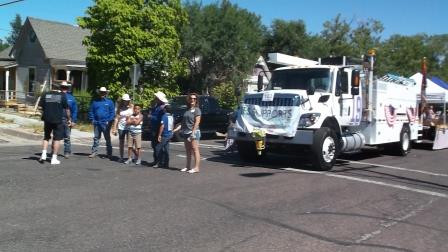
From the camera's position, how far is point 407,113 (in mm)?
17062

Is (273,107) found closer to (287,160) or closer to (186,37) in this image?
(287,160)

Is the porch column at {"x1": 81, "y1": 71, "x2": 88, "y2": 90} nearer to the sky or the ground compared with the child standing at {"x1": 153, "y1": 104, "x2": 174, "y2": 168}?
nearer to the sky

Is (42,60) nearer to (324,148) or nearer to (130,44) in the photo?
(130,44)

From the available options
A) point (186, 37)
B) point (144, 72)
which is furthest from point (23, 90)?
point (144, 72)

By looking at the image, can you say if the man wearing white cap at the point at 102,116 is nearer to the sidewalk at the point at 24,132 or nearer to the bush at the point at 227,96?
the sidewalk at the point at 24,132

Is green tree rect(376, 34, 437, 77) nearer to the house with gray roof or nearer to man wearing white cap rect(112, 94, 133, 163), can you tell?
the house with gray roof

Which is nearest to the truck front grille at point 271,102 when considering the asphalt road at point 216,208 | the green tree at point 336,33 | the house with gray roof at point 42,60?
the asphalt road at point 216,208

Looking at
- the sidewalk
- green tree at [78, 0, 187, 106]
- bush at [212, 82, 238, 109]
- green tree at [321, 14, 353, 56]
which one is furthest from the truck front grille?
green tree at [321, 14, 353, 56]

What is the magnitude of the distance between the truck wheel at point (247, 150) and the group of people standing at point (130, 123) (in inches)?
68.5

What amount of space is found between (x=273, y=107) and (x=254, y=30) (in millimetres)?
24182

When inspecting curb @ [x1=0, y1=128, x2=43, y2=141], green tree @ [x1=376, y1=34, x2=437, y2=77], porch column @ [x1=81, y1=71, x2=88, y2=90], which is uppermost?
green tree @ [x1=376, y1=34, x2=437, y2=77]

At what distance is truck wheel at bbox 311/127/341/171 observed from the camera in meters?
11.9

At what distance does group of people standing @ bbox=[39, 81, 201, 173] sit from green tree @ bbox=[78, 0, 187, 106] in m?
10.2

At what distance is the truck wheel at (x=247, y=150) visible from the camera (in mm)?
13289
